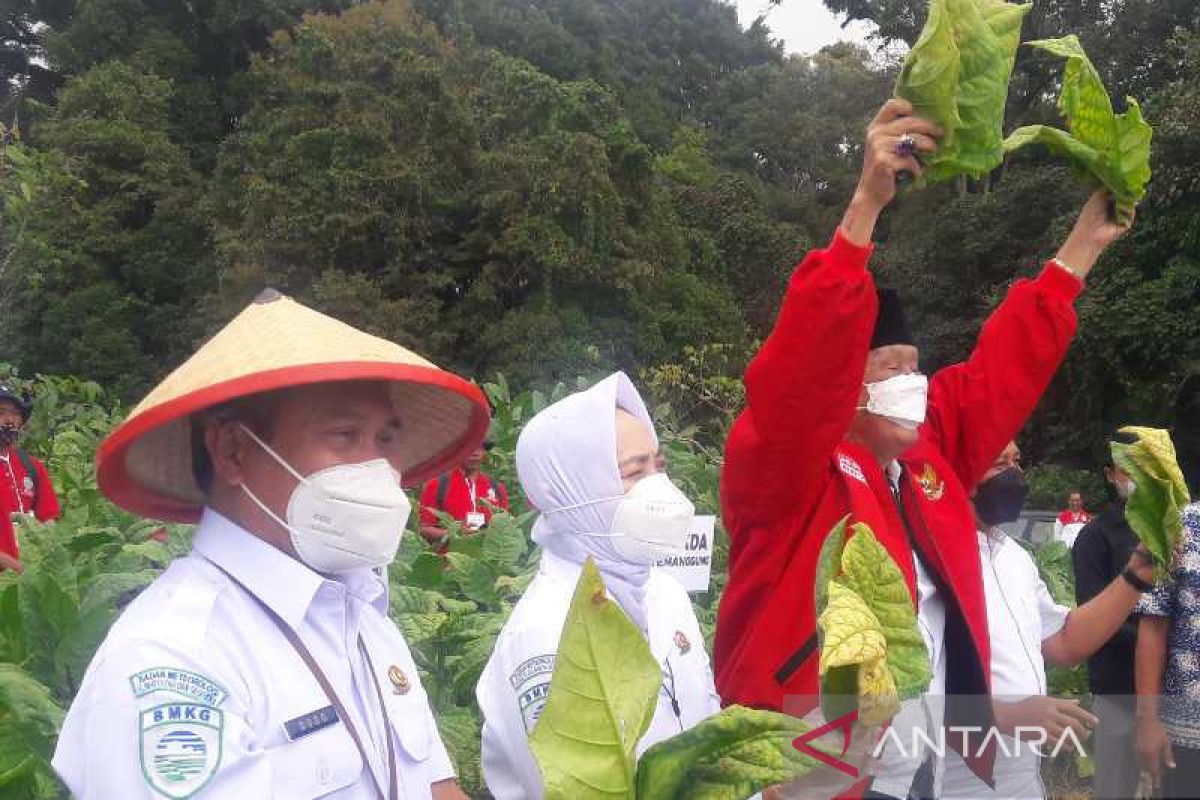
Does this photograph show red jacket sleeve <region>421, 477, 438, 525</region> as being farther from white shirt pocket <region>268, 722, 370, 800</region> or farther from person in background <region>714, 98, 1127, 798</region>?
white shirt pocket <region>268, 722, 370, 800</region>

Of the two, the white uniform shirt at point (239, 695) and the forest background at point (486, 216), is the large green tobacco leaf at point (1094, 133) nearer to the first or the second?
the white uniform shirt at point (239, 695)

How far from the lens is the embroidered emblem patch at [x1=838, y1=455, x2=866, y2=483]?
91.7 inches

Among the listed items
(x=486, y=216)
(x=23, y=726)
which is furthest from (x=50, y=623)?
(x=486, y=216)

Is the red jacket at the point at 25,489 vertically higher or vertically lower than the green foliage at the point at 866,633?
lower

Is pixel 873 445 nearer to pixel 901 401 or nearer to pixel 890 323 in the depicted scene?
pixel 901 401

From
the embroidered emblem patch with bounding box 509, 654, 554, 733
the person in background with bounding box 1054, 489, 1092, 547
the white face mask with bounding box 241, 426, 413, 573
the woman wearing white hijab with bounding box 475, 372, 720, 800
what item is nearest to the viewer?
the white face mask with bounding box 241, 426, 413, 573

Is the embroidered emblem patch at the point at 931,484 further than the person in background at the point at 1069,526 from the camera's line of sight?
No

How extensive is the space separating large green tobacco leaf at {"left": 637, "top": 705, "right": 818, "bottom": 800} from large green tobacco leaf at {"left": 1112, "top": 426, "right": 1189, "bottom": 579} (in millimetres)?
1184

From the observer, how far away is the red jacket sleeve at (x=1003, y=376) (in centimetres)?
269

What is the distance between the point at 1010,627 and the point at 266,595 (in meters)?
1.77

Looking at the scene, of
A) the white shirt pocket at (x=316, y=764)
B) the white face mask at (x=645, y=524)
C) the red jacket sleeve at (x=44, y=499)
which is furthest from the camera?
the red jacket sleeve at (x=44, y=499)

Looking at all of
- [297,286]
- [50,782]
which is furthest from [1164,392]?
[50,782]

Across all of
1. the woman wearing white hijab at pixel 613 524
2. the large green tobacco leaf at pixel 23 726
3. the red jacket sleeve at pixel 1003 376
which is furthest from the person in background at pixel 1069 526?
the large green tobacco leaf at pixel 23 726

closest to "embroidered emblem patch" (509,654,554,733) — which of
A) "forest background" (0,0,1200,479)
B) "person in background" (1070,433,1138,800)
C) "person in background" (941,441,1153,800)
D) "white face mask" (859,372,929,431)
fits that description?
"person in background" (941,441,1153,800)
